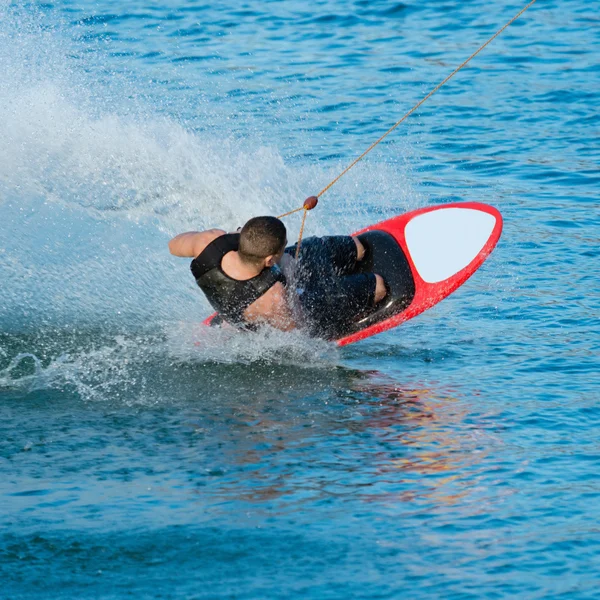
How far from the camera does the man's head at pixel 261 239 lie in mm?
7051

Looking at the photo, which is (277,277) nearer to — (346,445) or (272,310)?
(272,310)

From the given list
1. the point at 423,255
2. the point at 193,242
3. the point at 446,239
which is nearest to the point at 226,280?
the point at 193,242

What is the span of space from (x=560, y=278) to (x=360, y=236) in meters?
2.17

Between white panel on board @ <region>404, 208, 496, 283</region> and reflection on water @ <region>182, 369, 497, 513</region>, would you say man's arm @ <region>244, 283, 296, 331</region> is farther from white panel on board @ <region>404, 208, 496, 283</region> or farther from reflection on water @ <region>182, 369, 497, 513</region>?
white panel on board @ <region>404, 208, 496, 283</region>

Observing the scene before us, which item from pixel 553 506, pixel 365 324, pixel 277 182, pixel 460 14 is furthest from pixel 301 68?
pixel 553 506

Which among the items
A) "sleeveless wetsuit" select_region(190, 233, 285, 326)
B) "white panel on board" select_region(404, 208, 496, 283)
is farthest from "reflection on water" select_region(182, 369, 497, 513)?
"white panel on board" select_region(404, 208, 496, 283)

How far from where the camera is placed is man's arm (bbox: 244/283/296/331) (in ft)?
24.8

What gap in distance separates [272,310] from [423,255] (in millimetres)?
1718

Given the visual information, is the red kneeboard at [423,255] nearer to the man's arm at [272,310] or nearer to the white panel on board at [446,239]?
the white panel on board at [446,239]

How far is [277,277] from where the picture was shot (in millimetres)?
7531

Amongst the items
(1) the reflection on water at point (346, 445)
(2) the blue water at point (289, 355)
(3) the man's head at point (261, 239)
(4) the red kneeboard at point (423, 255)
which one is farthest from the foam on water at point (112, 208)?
(3) the man's head at point (261, 239)

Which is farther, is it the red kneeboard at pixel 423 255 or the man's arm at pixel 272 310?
the red kneeboard at pixel 423 255

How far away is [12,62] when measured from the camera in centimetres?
1506

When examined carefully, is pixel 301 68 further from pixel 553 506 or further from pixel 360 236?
pixel 553 506
